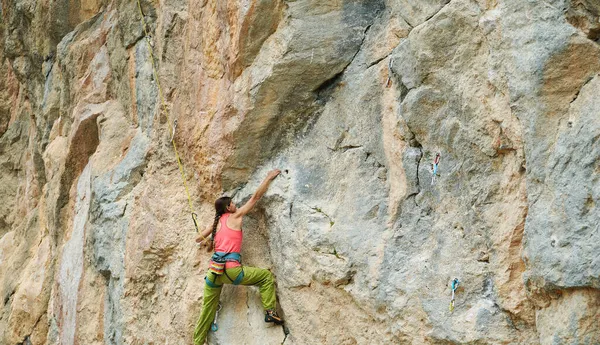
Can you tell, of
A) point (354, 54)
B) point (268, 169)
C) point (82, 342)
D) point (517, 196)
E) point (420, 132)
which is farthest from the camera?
point (82, 342)

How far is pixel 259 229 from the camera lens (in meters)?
7.66

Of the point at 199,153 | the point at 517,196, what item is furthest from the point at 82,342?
the point at 517,196

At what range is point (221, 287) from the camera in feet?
24.5

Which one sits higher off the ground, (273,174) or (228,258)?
(273,174)

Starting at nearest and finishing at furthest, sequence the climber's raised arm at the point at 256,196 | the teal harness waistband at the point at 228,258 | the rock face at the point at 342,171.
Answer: the rock face at the point at 342,171
the teal harness waistband at the point at 228,258
the climber's raised arm at the point at 256,196

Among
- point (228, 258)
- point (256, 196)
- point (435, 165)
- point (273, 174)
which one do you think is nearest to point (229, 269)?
point (228, 258)

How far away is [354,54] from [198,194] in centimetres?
231

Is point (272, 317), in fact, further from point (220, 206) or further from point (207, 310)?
point (220, 206)

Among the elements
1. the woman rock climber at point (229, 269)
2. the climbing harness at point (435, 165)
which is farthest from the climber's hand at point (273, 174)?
the climbing harness at point (435, 165)

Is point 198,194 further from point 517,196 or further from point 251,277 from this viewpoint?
point 517,196

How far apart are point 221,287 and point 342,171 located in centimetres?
170

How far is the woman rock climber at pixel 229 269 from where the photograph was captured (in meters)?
7.21

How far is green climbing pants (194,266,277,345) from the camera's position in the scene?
7.20 meters

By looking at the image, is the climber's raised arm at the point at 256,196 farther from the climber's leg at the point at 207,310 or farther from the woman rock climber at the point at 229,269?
the climber's leg at the point at 207,310
